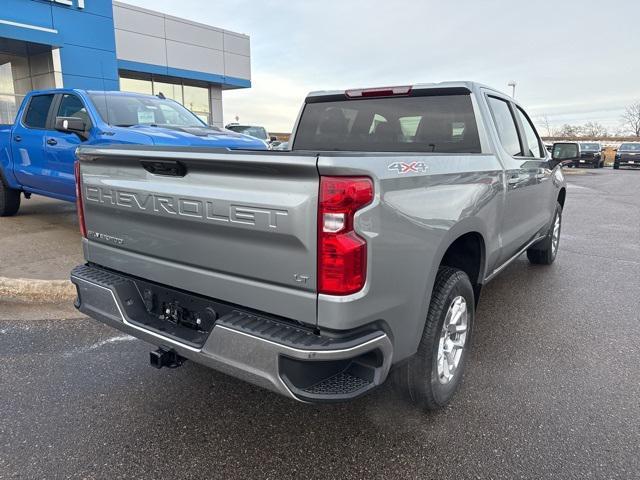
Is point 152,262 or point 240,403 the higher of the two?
point 152,262

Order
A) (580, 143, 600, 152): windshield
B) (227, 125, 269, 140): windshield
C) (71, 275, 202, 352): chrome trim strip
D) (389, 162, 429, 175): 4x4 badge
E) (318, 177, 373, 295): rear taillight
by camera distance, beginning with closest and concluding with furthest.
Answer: (318, 177, 373, 295): rear taillight, (389, 162, 429, 175): 4x4 badge, (71, 275, 202, 352): chrome trim strip, (227, 125, 269, 140): windshield, (580, 143, 600, 152): windshield

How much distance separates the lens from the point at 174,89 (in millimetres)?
24328

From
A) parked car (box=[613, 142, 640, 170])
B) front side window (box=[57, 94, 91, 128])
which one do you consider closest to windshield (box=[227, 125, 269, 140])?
front side window (box=[57, 94, 91, 128])

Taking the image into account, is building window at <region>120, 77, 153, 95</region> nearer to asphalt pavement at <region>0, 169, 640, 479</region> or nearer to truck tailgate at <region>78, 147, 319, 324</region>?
asphalt pavement at <region>0, 169, 640, 479</region>

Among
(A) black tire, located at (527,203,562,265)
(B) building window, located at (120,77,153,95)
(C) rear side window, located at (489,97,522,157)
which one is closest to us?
(C) rear side window, located at (489,97,522,157)

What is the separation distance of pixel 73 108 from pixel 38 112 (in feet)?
3.32

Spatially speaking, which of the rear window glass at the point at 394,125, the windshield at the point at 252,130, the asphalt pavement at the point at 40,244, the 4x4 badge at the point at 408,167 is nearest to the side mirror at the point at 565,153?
the rear window glass at the point at 394,125

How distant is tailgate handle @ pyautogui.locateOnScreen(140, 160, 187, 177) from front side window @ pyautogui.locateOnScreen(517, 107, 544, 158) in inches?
134

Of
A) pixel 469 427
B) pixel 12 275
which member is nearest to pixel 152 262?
pixel 469 427

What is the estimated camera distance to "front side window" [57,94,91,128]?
20.6ft

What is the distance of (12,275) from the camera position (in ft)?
16.1

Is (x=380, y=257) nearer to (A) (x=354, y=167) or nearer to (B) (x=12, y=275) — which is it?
(A) (x=354, y=167)

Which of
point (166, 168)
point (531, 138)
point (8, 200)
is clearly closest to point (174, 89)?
point (8, 200)

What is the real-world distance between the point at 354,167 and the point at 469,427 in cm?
170
